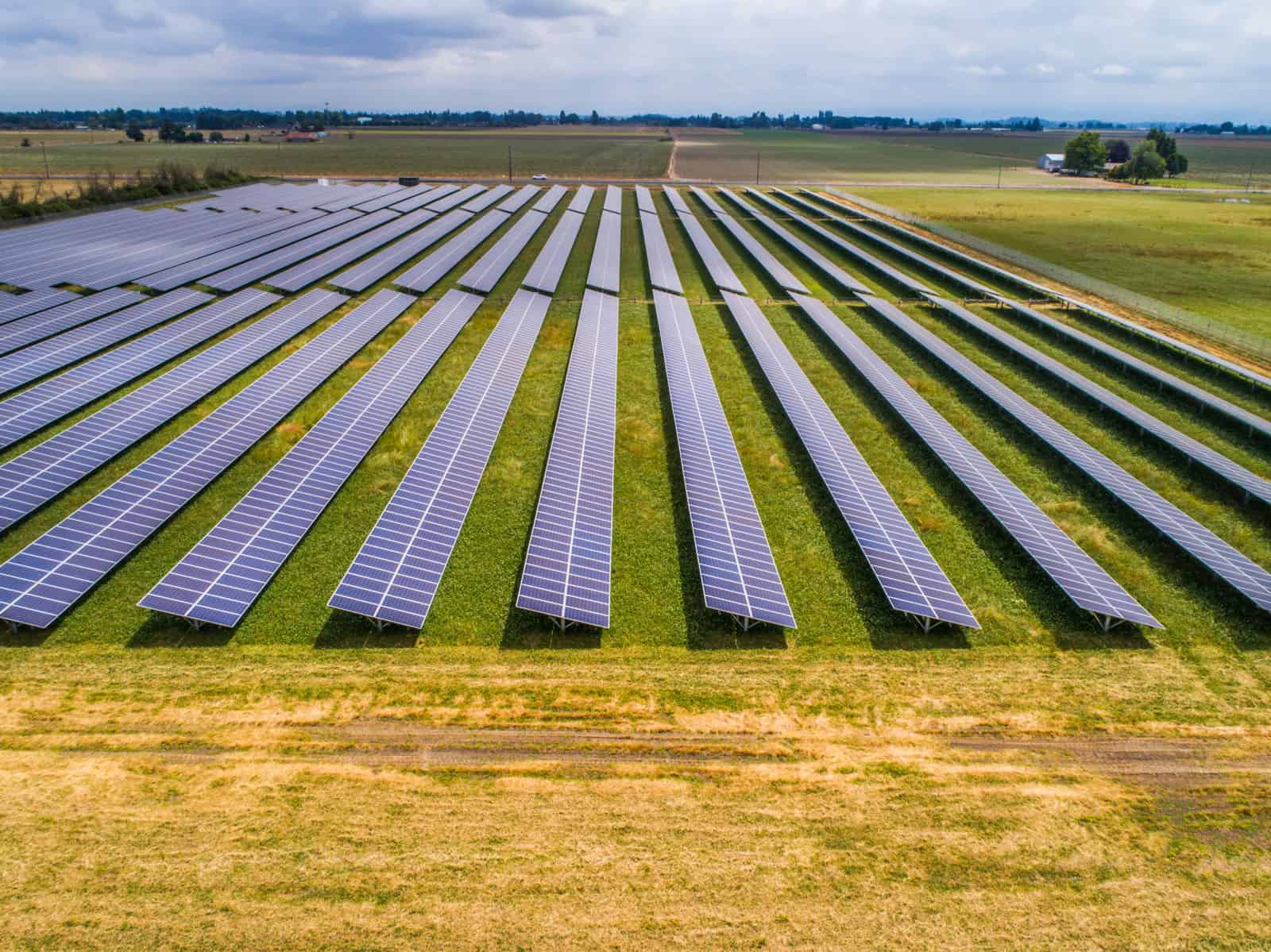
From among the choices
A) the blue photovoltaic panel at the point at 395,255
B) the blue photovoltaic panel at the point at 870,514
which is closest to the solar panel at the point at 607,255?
the blue photovoltaic panel at the point at 395,255

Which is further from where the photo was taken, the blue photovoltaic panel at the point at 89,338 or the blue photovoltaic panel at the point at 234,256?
the blue photovoltaic panel at the point at 234,256

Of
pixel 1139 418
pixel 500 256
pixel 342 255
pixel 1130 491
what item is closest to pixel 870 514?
pixel 1130 491

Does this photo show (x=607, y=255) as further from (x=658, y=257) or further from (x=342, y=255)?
(x=342, y=255)

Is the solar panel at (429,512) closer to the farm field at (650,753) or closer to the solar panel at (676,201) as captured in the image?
the farm field at (650,753)

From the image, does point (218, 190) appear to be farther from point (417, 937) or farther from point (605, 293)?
point (417, 937)

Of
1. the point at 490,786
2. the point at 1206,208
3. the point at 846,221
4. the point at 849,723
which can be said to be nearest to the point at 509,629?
the point at 490,786

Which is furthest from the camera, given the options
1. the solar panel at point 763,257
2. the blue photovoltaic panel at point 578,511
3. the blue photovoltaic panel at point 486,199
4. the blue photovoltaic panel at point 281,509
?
the blue photovoltaic panel at point 486,199

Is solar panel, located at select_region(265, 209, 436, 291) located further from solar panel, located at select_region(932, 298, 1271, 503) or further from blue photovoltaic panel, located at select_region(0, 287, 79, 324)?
solar panel, located at select_region(932, 298, 1271, 503)

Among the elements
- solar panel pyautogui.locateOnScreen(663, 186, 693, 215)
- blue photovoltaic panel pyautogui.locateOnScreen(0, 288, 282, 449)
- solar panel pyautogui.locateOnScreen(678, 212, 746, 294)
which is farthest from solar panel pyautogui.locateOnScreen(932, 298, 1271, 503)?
solar panel pyautogui.locateOnScreen(663, 186, 693, 215)
